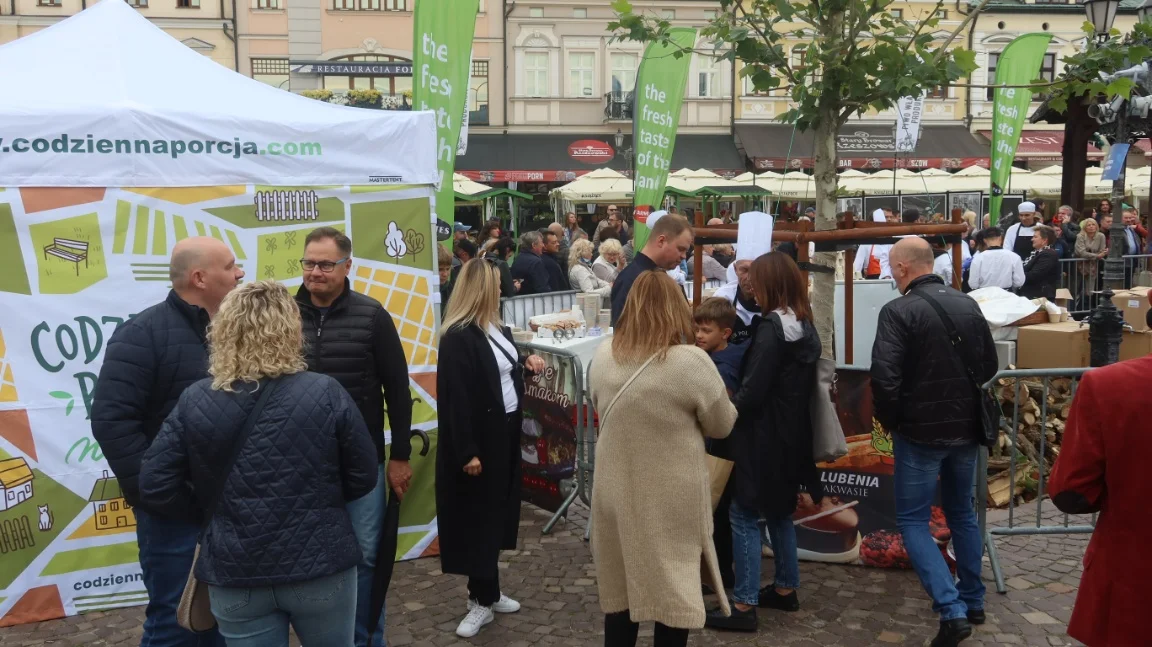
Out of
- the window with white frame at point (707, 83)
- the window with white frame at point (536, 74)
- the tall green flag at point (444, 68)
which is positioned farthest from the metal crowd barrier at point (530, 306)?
the window with white frame at point (707, 83)

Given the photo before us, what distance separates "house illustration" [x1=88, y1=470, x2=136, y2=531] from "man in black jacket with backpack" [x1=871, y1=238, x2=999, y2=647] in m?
3.79

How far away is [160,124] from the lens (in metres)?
4.68

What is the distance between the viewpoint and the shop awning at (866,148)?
31.9m

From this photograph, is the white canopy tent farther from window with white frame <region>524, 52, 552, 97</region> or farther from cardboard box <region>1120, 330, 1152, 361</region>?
window with white frame <region>524, 52, 552, 97</region>

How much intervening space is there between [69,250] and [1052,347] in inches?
291

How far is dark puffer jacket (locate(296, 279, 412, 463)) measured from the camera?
386 centimetres

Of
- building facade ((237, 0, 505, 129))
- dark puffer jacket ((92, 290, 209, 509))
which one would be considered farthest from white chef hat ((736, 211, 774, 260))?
building facade ((237, 0, 505, 129))

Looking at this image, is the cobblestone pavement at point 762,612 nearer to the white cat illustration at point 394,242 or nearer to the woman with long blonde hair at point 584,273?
the white cat illustration at point 394,242

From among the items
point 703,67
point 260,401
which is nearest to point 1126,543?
point 260,401

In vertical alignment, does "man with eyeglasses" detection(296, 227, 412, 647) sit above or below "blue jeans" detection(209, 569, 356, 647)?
above

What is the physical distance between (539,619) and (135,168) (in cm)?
306

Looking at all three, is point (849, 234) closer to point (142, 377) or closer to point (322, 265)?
point (322, 265)

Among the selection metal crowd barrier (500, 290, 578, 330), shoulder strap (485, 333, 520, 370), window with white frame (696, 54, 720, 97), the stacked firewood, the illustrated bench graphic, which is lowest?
the stacked firewood

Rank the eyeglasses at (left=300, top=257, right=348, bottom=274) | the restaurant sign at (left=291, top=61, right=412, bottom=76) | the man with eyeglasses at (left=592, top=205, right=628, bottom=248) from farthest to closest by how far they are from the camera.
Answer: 1. the restaurant sign at (left=291, top=61, right=412, bottom=76)
2. the man with eyeglasses at (left=592, top=205, right=628, bottom=248)
3. the eyeglasses at (left=300, top=257, right=348, bottom=274)
